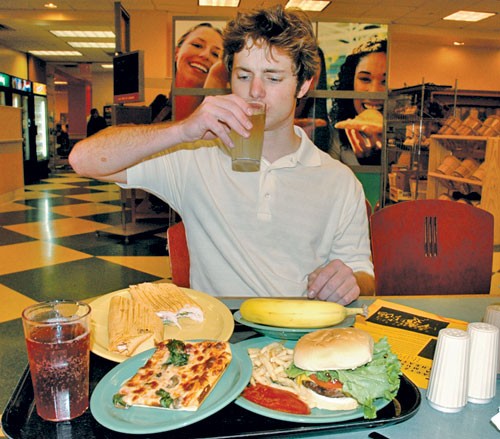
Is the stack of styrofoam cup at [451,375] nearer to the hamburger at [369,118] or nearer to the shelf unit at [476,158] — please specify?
the hamburger at [369,118]

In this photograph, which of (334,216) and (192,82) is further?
(192,82)

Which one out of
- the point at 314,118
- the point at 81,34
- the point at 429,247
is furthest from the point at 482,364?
the point at 81,34

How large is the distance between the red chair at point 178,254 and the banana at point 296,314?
2.13 feet

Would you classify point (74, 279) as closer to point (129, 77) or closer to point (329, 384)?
point (129, 77)

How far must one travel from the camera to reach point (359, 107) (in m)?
4.31

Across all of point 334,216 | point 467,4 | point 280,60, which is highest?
point 467,4

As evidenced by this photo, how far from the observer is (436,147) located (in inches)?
228

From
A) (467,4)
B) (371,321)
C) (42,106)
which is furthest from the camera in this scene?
(42,106)

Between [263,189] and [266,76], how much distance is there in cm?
34

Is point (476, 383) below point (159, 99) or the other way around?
below

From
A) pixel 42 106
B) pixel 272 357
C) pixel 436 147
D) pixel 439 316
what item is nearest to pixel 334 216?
pixel 439 316

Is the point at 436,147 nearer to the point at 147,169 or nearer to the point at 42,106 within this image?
the point at 147,169

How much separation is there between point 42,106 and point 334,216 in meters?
12.9

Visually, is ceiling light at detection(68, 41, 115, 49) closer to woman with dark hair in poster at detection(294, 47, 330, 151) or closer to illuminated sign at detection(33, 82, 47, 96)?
illuminated sign at detection(33, 82, 47, 96)
